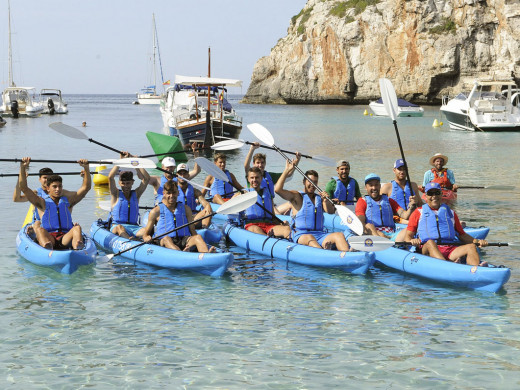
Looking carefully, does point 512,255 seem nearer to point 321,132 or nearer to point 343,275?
point 343,275

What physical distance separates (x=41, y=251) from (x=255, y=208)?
342 cm

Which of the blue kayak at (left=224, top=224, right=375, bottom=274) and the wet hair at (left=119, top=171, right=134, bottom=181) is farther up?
the wet hair at (left=119, top=171, right=134, bottom=181)

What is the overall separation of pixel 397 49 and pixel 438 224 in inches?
2713

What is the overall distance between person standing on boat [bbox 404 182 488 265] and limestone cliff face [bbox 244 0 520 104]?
55.5 m

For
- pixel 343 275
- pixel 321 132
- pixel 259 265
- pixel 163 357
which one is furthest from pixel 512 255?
pixel 321 132

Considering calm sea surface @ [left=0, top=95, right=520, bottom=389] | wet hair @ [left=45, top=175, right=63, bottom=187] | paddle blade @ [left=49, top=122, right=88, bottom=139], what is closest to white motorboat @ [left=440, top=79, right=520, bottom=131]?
calm sea surface @ [left=0, top=95, right=520, bottom=389]

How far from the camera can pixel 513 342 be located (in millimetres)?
6844

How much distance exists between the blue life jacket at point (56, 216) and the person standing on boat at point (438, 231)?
184 inches

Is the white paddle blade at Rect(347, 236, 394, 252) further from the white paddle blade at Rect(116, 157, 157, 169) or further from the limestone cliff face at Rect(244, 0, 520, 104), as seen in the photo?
the limestone cliff face at Rect(244, 0, 520, 104)

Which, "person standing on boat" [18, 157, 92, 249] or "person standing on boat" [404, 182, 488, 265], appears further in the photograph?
"person standing on boat" [18, 157, 92, 249]

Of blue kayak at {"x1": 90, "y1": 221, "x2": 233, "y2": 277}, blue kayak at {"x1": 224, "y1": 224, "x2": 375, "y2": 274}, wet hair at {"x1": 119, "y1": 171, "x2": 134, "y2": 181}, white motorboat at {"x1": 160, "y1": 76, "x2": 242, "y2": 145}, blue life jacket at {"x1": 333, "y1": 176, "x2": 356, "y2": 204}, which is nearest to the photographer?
blue kayak at {"x1": 90, "y1": 221, "x2": 233, "y2": 277}

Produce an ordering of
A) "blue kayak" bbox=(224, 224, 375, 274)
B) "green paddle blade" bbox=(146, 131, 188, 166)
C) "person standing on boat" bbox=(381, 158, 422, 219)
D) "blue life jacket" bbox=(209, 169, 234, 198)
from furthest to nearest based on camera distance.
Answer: "green paddle blade" bbox=(146, 131, 188, 166) → "blue life jacket" bbox=(209, 169, 234, 198) → "person standing on boat" bbox=(381, 158, 422, 219) → "blue kayak" bbox=(224, 224, 375, 274)

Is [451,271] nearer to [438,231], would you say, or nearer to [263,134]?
[438,231]

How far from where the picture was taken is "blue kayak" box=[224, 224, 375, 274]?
906cm
